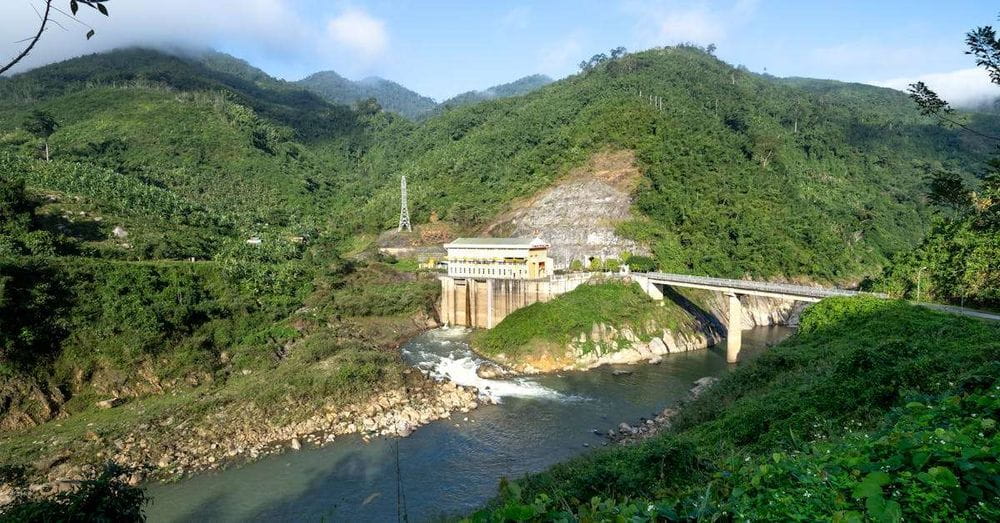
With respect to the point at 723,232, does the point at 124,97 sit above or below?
above

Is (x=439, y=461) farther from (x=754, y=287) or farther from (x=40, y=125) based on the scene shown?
(x=40, y=125)

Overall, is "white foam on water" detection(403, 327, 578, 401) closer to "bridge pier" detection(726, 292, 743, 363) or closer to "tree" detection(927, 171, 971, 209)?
"bridge pier" detection(726, 292, 743, 363)

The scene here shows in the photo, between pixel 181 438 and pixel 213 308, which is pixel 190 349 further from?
pixel 181 438

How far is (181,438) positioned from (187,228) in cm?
4575

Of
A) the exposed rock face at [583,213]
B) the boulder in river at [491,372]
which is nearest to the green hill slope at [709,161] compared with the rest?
the exposed rock face at [583,213]

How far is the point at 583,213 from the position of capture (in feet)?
216

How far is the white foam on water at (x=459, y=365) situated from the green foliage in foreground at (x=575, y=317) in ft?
7.32

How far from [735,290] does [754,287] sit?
1.76 m

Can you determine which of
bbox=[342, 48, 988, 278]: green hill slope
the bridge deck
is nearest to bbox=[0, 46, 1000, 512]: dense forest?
bbox=[342, 48, 988, 278]: green hill slope

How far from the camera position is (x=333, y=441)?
28.1 m

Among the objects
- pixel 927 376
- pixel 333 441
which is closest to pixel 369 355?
pixel 333 441

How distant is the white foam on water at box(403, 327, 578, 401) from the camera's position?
36.4 m

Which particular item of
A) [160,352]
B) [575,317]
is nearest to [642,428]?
[575,317]

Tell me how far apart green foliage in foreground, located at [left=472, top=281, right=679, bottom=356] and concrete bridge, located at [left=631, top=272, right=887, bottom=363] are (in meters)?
1.58
